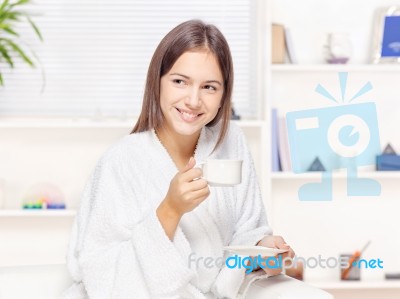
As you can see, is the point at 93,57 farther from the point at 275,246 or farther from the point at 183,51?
the point at 275,246

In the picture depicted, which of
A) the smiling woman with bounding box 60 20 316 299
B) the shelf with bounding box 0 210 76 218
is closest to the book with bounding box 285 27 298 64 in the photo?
the shelf with bounding box 0 210 76 218

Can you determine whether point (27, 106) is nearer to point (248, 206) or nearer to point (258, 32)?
point (258, 32)

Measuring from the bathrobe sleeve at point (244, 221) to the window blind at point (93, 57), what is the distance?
1501 millimetres

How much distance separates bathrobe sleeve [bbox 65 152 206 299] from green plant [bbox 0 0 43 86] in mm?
1527

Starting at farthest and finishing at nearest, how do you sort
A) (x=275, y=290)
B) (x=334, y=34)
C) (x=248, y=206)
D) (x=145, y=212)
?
1. (x=334, y=34)
2. (x=248, y=206)
3. (x=145, y=212)
4. (x=275, y=290)

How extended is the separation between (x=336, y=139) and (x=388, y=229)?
0.56 meters

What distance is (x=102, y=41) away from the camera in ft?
12.7

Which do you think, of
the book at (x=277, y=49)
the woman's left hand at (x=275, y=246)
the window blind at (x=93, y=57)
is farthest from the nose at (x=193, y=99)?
the window blind at (x=93, y=57)

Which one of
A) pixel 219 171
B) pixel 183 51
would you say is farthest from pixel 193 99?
pixel 219 171

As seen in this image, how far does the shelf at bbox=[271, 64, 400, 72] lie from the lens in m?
3.63

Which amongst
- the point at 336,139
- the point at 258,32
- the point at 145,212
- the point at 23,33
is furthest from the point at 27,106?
the point at 145,212

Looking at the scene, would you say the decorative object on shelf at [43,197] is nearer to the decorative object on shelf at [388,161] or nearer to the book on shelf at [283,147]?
the book on shelf at [283,147]

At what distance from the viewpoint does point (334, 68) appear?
3641 millimetres

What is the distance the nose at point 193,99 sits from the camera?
207cm
